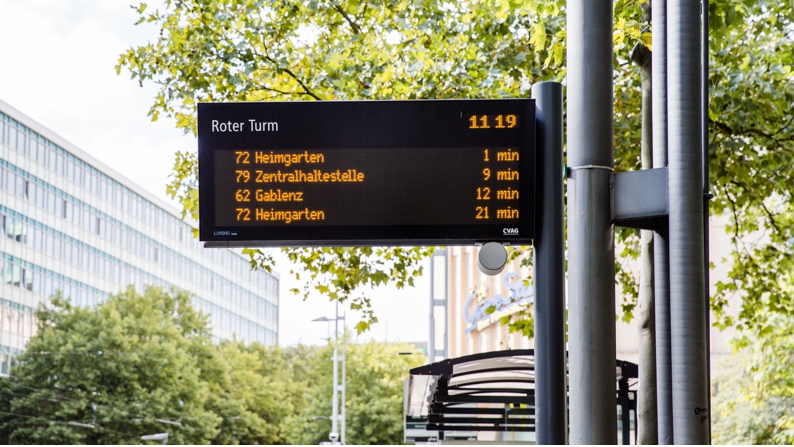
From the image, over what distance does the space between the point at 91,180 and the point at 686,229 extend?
78.9 meters

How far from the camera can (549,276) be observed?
4.82m

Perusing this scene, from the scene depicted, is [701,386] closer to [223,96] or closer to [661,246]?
[661,246]

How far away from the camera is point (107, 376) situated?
50.1 meters

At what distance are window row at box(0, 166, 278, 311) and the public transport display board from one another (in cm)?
6433

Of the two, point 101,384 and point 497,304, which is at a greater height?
point 497,304

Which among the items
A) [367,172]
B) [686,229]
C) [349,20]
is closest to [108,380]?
[349,20]

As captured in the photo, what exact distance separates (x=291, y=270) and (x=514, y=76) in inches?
164

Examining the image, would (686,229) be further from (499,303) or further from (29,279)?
(29,279)

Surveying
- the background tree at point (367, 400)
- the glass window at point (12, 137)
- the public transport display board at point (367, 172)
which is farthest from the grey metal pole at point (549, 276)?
the glass window at point (12, 137)

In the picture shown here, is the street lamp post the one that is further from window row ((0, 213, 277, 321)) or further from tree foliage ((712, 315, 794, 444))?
tree foliage ((712, 315, 794, 444))

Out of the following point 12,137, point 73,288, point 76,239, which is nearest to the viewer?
point 12,137

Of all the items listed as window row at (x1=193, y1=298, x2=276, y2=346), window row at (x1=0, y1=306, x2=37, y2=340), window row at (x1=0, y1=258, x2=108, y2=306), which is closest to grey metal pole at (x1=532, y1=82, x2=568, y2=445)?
window row at (x1=0, y1=306, x2=37, y2=340)

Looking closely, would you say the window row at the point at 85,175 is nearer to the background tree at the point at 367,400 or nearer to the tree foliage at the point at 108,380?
the tree foliage at the point at 108,380

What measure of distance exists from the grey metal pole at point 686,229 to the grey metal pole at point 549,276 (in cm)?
103
